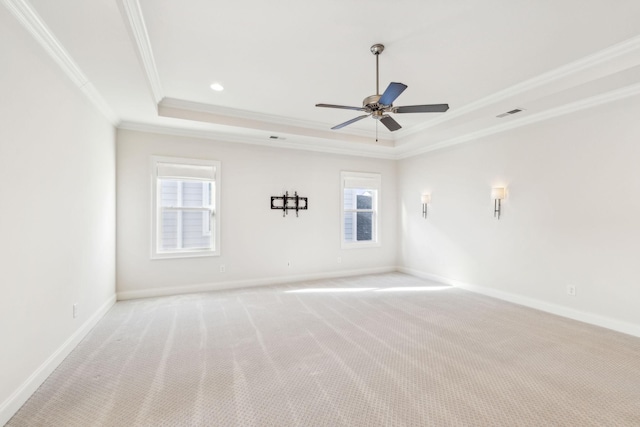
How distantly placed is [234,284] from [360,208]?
3.17 metres

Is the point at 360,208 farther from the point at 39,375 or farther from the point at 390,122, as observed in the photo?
the point at 39,375

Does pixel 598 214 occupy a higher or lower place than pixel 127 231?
higher

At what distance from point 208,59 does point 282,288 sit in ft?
12.2

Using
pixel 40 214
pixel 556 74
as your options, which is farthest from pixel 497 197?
pixel 40 214

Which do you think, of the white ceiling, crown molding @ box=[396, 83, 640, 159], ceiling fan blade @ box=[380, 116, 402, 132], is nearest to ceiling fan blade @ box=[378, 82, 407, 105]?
ceiling fan blade @ box=[380, 116, 402, 132]

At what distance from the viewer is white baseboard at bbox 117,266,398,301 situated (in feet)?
15.3

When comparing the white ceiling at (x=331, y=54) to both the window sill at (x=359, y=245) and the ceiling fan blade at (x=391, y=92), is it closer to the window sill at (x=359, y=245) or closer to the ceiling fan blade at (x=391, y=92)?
the ceiling fan blade at (x=391, y=92)

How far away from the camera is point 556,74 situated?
10.8 ft

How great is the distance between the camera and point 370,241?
667cm

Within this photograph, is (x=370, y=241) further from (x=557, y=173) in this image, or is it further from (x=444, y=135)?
(x=557, y=173)

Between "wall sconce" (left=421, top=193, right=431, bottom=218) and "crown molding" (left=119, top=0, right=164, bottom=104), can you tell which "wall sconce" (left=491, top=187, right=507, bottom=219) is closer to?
"wall sconce" (left=421, top=193, right=431, bottom=218)

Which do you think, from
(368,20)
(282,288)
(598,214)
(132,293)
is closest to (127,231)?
(132,293)

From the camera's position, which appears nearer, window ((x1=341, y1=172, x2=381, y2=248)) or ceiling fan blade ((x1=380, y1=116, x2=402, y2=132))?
ceiling fan blade ((x1=380, y1=116, x2=402, y2=132))

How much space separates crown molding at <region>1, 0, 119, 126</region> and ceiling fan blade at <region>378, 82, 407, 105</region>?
2.62m
